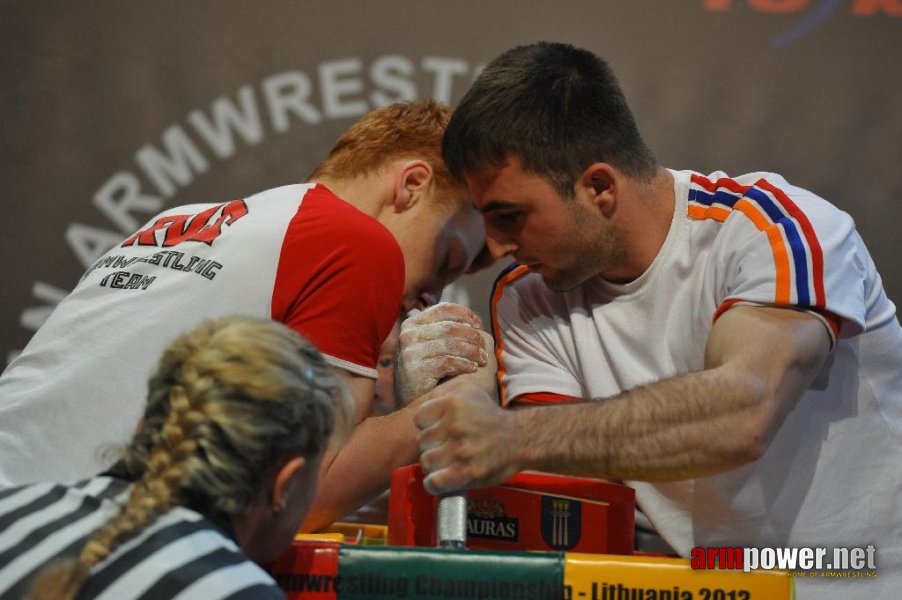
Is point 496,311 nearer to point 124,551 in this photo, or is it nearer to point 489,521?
point 489,521

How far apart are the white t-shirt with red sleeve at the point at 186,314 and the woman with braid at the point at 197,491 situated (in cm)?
34

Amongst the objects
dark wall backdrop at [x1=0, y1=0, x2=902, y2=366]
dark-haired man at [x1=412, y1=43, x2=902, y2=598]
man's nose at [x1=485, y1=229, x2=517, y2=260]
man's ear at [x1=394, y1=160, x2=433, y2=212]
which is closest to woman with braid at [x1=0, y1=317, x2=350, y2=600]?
dark-haired man at [x1=412, y1=43, x2=902, y2=598]

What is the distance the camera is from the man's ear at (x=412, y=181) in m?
1.74

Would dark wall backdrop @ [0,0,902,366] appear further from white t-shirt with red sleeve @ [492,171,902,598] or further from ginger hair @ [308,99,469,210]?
white t-shirt with red sleeve @ [492,171,902,598]

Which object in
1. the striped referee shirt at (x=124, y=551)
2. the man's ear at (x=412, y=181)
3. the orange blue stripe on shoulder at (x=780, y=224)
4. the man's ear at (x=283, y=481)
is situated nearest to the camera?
the striped referee shirt at (x=124, y=551)

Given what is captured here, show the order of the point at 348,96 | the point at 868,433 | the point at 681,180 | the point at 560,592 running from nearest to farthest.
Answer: the point at 560,592
the point at 868,433
the point at 681,180
the point at 348,96

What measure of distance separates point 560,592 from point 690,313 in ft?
2.09

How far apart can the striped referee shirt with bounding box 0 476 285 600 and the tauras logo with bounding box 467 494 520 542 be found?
1.46 feet

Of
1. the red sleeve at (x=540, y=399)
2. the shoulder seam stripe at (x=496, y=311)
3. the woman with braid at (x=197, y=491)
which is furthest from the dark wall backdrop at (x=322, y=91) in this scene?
the woman with braid at (x=197, y=491)

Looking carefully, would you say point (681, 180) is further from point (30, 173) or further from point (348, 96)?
point (30, 173)

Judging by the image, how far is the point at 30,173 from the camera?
220 centimetres

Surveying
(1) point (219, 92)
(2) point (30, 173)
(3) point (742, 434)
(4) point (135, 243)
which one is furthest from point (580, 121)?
(2) point (30, 173)
